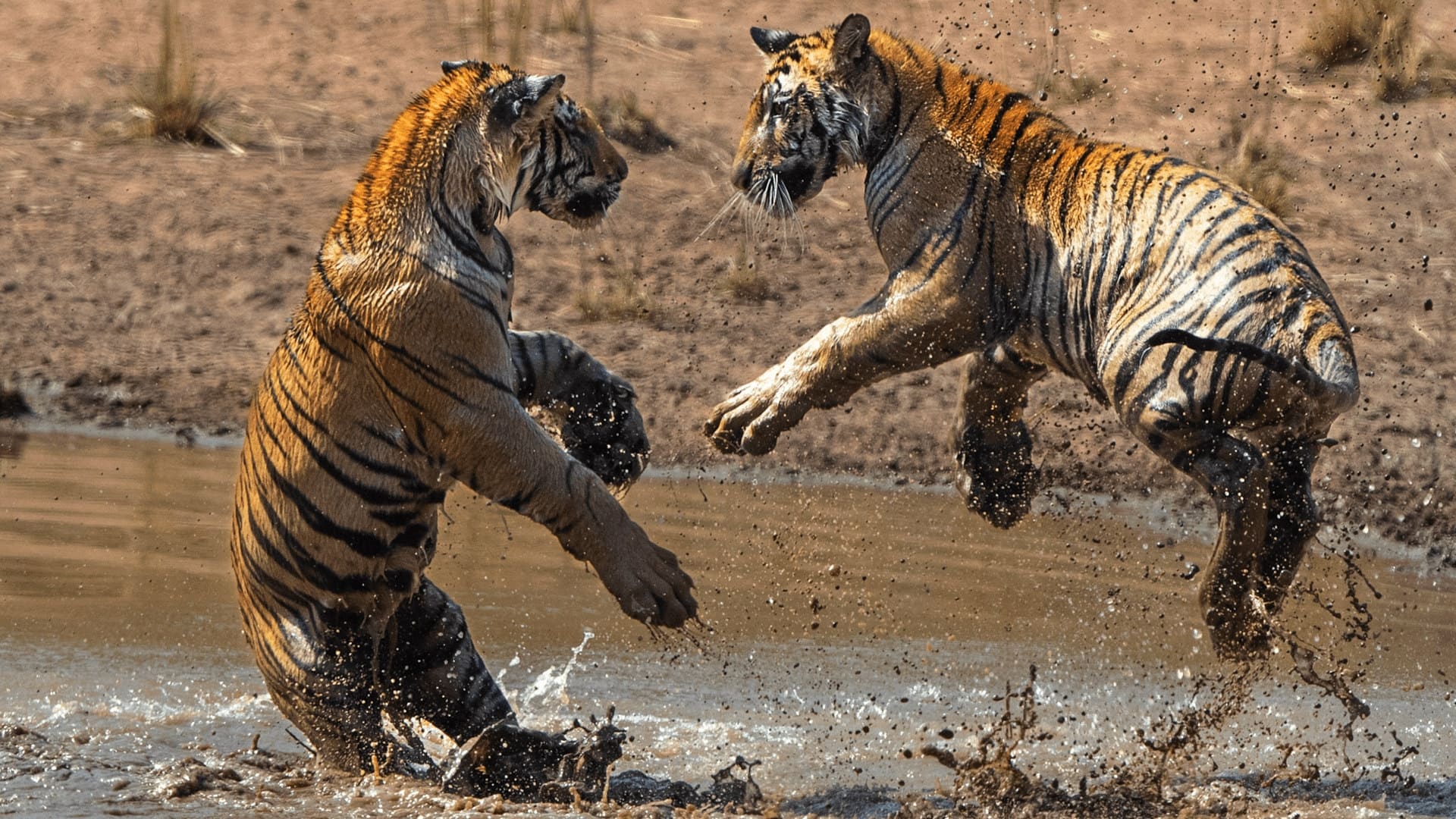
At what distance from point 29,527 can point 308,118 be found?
4338mm

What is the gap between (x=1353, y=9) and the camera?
444 inches

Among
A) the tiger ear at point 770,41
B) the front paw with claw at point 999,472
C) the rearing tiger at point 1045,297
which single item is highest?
the tiger ear at point 770,41

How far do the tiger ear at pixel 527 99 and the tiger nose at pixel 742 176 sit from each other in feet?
3.57

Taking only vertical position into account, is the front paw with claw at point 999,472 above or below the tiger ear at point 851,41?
below

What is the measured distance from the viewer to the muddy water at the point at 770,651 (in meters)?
5.05

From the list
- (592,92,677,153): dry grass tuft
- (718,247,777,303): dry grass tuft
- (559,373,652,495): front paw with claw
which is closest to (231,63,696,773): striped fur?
(559,373,652,495): front paw with claw

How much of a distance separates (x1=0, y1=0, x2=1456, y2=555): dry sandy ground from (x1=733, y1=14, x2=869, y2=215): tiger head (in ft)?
7.36

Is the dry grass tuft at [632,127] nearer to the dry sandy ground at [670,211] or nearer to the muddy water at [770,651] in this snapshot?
the dry sandy ground at [670,211]

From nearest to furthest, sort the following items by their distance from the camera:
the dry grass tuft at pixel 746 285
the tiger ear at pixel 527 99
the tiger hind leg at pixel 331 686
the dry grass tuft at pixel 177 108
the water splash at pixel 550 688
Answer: the tiger hind leg at pixel 331 686 < the tiger ear at pixel 527 99 < the water splash at pixel 550 688 < the dry grass tuft at pixel 746 285 < the dry grass tuft at pixel 177 108

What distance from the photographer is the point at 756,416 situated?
17.6 feet

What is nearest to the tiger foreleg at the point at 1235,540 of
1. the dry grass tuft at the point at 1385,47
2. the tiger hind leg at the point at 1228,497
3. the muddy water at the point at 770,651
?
the tiger hind leg at the point at 1228,497

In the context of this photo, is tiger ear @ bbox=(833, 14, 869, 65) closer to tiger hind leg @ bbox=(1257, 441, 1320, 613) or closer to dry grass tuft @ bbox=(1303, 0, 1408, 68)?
tiger hind leg @ bbox=(1257, 441, 1320, 613)

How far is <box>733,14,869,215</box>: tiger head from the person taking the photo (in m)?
5.59

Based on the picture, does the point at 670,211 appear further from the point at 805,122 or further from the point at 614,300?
the point at 805,122
